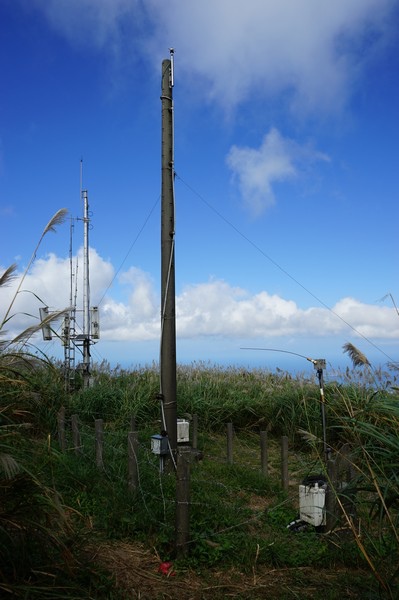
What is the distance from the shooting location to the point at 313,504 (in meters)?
5.37

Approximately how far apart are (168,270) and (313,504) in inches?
141

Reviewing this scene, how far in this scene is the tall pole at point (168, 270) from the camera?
7367mm

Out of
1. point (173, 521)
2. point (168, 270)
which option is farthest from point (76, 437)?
point (173, 521)

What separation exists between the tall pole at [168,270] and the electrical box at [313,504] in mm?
2274

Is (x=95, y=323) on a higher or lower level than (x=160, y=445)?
higher

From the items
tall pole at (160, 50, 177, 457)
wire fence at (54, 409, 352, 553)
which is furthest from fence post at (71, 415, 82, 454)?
tall pole at (160, 50, 177, 457)

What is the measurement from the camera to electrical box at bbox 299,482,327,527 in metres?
5.37

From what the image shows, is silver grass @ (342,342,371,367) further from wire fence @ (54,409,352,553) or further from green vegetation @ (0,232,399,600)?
wire fence @ (54,409,352,553)

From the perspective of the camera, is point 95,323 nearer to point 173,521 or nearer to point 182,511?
point 173,521

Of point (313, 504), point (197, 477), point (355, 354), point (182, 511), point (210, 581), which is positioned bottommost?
point (210, 581)

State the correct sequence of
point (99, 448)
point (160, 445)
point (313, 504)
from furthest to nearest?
point (160, 445) < point (99, 448) < point (313, 504)

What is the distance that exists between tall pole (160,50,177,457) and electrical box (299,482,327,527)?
227 centimetres

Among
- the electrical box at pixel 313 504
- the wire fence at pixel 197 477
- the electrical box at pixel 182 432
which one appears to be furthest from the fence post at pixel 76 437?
the electrical box at pixel 313 504

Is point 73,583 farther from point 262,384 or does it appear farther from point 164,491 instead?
point 262,384
